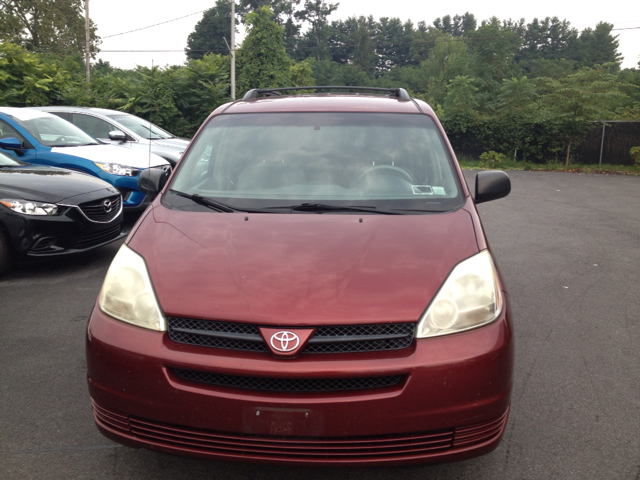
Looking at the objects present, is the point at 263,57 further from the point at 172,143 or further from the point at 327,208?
the point at 327,208

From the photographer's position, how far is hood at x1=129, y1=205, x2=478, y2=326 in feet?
7.51

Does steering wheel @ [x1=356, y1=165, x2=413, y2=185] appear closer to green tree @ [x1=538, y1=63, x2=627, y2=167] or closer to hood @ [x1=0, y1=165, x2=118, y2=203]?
hood @ [x1=0, y1=165, x2=118, y2=203]

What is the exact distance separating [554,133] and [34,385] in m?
23.3

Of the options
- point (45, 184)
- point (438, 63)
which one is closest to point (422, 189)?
point (45, 184)

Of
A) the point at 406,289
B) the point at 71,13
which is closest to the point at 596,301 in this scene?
the point at 406,289

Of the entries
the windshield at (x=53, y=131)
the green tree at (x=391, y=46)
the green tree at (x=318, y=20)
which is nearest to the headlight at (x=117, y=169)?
the windshield at (x=53, y=131)

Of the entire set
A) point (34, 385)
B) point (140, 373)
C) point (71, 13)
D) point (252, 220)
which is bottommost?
point (34, 385)

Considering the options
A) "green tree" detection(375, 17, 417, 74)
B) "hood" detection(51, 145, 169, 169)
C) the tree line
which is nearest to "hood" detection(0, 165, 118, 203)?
"hood" detection(51, 145, 169, 169)

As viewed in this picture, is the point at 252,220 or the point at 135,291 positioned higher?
the point at 252,220

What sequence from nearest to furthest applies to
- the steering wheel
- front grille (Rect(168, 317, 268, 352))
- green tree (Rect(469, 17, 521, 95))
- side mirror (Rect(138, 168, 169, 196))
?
front grille (Rect(168, 317, 268, 352)) < the steering wheel < side mirror (Rect(138, 168, 169, 196)) < green tree (Rect(469, 17, 521, 95))

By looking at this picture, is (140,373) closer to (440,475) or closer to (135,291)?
(135,291)

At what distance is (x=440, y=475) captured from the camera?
8.68ft

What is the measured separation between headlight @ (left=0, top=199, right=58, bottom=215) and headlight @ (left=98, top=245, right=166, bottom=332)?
11.8 feet

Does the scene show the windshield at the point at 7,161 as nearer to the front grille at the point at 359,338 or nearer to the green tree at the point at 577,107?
the front grille at the point at 359,338
